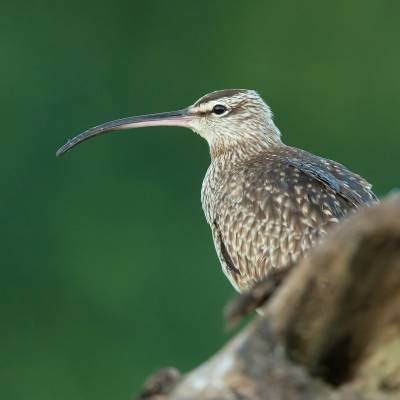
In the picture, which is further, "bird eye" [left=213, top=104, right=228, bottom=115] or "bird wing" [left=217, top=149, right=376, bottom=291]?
"bird eye" [left=213, top=104, right=228, bottom=115]

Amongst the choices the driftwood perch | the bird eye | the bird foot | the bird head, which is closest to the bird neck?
the bird head

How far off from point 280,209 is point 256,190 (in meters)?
0.28

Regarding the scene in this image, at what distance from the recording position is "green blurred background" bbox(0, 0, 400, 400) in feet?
55.5

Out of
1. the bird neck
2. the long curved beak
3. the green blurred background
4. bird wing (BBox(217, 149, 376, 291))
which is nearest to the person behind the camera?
bird wing (BBox(217, 149, 376, 291))

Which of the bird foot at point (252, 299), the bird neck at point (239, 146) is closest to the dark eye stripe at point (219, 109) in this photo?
the bird neck at point (239, 146)

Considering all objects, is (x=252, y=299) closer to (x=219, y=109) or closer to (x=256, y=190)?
(x=256, y=190)

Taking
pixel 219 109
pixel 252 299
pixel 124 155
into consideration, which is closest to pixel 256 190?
pixel 219 109

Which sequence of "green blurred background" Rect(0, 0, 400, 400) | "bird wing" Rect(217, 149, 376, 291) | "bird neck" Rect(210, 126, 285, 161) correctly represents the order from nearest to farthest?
"bird wing" Rect(217, 149, 376, 291) < "bird neck" Rect(210, 126, 285, 161) < "green blurred background" Rect(0, 0, 400, 400)

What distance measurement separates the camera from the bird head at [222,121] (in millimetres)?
9094

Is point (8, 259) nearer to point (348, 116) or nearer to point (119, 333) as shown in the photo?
point (119, 333)

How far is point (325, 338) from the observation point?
379 centimetres

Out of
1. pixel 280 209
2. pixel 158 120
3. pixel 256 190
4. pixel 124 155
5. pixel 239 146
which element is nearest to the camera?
pixel 280 209

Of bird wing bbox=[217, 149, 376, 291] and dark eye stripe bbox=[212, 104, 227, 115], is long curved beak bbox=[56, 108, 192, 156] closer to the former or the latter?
dark eye stripe bbox=[212, 104, 227, 115]

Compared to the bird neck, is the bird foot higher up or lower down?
higher up
